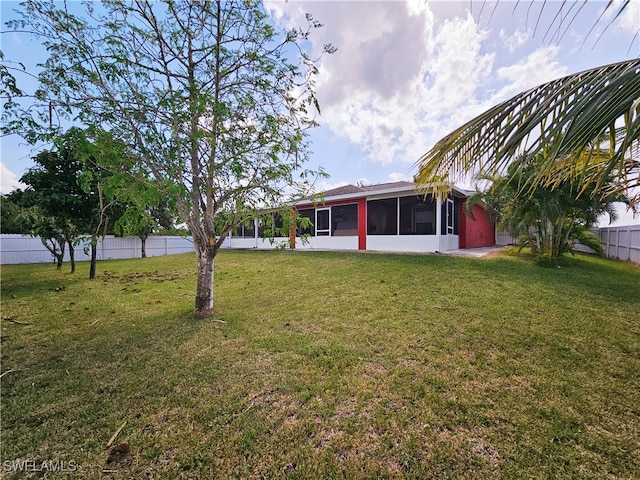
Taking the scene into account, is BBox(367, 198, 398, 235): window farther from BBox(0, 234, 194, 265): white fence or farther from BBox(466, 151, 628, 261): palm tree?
BBox(0, 234, 194, 265): white fence

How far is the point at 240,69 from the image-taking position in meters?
4.27

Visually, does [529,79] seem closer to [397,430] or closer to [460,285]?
[397,430]

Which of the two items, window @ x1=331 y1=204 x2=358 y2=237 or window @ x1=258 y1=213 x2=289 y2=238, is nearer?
window @ x1=258 y1=213 x2=289 y2=238

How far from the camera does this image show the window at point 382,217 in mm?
11719

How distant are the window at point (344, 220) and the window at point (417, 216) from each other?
2371 mm

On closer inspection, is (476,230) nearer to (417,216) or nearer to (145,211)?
(417,216)

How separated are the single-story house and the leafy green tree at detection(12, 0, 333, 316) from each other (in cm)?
501

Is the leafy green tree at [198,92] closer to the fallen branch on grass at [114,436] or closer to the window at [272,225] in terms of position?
the window at [272,225]

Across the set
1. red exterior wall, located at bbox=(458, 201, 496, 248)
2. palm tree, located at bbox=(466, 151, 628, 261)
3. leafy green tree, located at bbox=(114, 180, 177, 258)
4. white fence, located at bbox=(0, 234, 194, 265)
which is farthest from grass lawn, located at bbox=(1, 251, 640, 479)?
white fence, located at bbox=(0, 234, 194, 265)

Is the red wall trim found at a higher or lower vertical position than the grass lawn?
higher

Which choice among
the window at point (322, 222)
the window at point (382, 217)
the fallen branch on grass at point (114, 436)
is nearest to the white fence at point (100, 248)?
the window at point (322, 222)

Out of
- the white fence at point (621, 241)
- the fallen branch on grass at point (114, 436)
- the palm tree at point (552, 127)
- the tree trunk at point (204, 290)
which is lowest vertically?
the fallen branch on grass at point (114, 436)

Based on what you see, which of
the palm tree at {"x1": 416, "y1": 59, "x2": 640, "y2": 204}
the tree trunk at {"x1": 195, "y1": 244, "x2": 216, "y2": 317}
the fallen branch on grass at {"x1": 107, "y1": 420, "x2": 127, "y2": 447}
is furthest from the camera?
the tree trunk at {"x1": 195, "y1": 244, "x2": 216, "y2": 317}

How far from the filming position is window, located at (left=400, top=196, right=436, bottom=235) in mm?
10789
